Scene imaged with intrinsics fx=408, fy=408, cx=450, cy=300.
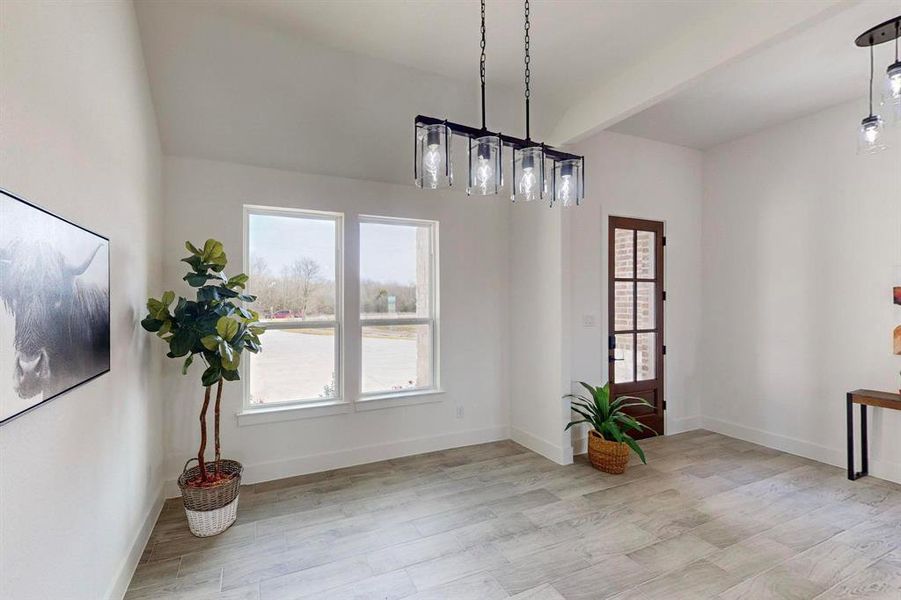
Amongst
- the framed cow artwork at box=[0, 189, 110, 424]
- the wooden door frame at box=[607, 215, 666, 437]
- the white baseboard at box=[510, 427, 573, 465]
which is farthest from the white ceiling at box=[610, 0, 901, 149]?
the framed cow artwork at box=[0, 189, 110, 424]

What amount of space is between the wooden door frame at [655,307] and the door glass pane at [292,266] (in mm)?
2699

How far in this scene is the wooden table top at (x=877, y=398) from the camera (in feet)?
9.88

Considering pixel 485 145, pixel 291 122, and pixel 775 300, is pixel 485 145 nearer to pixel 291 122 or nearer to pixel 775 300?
pixel 291 122

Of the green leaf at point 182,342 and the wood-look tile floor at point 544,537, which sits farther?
the green leaf at point 182,342

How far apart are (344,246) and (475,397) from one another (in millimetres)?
1970

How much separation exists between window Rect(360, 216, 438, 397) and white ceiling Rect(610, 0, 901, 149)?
2.34 m

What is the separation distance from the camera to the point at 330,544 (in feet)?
8.09

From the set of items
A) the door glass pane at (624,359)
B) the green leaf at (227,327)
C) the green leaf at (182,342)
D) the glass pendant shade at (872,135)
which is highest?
the glass pendant shade at (872,135)

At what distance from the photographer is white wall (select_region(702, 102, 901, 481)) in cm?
332

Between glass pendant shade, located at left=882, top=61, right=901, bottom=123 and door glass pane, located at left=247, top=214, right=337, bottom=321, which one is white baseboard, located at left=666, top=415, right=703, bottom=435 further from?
door glass pane, located at left=247, top=214, right=337, bottom=321

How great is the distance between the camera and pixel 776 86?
3.19 meters

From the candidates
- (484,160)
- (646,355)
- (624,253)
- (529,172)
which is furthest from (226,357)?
(646,355)

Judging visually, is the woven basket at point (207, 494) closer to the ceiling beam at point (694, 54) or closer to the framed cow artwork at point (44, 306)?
the framed cow artwork at point (44, 306)

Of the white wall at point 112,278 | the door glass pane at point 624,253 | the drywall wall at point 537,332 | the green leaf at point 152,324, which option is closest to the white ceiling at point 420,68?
the white wall at point 112,278
